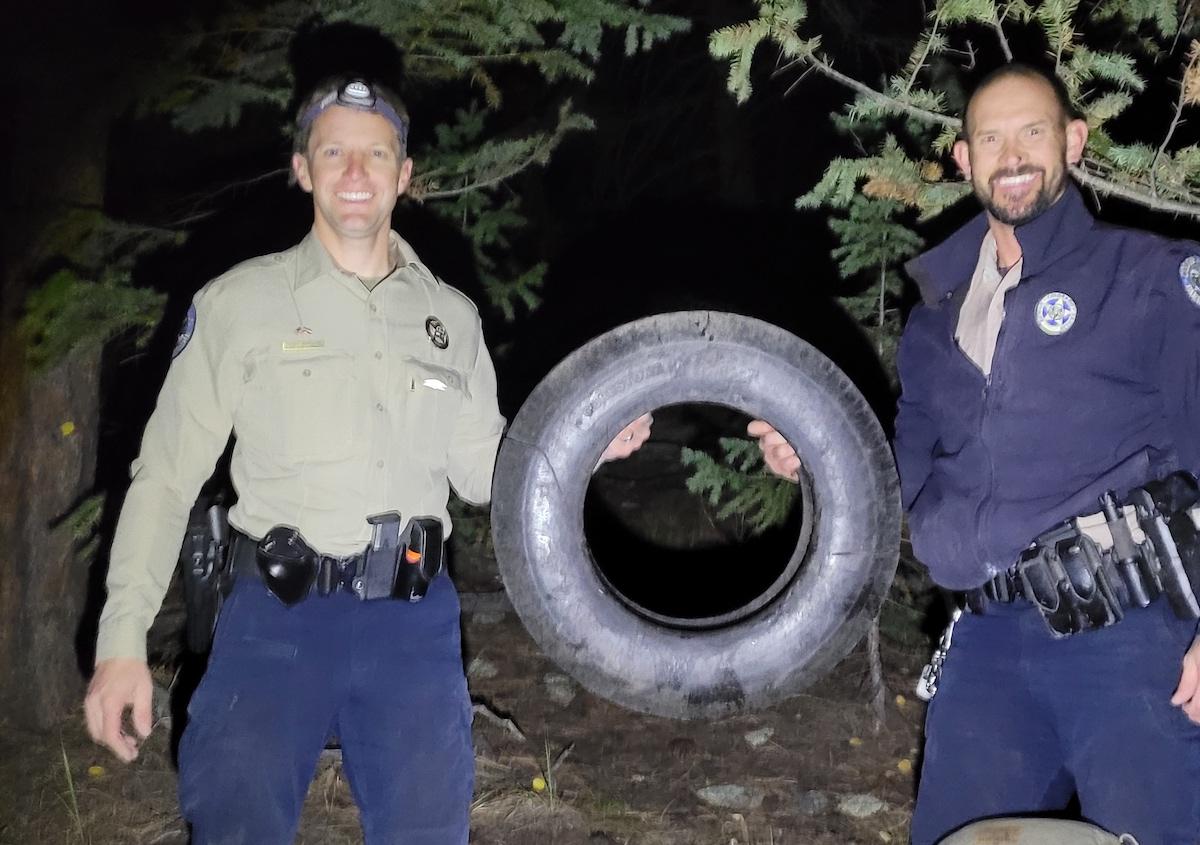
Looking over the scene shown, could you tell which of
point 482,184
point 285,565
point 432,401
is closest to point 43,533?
point 482,184

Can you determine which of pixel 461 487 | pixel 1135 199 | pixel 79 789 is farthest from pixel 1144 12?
pixel 79 789

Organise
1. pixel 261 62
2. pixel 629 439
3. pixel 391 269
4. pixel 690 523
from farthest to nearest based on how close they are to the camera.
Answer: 1. pixel 690 523
2. pixel 261 62
3. pixel 629 439
4. pixel 391 269

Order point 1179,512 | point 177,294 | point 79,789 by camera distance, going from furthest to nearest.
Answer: point 177,294
point 79,789
point 1179,512

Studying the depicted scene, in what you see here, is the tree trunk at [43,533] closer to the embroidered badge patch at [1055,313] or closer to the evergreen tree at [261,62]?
the evergreen tree at [261,62]

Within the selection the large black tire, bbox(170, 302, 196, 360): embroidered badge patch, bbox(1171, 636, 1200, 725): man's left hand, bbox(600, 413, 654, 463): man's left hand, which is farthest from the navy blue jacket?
bbox(170, 302, 196, 360): embroidered badge patch

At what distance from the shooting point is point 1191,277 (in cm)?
225

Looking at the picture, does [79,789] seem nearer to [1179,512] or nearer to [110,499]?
[110,499]

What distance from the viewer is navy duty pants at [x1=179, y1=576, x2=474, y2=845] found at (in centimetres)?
222

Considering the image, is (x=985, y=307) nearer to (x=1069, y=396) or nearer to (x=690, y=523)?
(x=1069, y=396)

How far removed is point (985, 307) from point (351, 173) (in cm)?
161

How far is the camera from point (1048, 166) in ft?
7.97

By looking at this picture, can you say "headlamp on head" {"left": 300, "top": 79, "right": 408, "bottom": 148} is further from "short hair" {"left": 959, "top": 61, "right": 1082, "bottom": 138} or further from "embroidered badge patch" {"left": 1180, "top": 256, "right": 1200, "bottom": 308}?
"embroidered badge patch" {"left": 1180, "top": 256, "right": 1200, "bottom": 308}

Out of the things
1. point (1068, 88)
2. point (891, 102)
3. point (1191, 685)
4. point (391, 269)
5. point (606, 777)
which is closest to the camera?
point (1191, 685)

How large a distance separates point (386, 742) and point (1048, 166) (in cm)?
209
